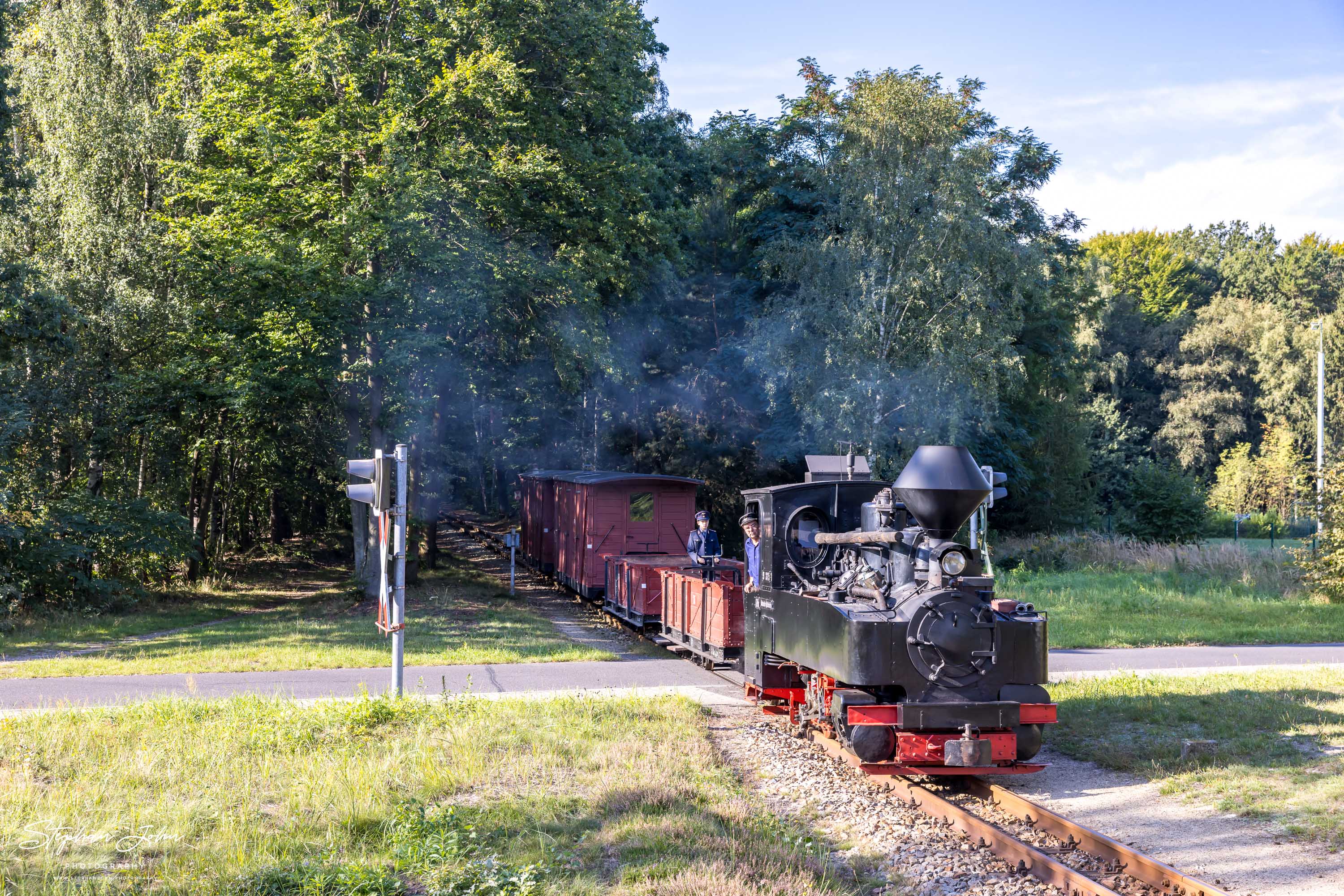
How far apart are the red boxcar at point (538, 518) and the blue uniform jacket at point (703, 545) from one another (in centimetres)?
958

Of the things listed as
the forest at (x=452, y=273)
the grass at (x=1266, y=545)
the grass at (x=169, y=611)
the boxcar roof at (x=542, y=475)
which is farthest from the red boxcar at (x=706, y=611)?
Result: the grass at (x=1266, y=545)

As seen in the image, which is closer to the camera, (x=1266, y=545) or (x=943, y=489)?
(x=943, y=489)

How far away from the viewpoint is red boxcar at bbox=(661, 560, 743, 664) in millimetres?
12516

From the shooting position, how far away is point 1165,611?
64.4 feet

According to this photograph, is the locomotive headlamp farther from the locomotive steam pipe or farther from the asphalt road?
the asphalt road

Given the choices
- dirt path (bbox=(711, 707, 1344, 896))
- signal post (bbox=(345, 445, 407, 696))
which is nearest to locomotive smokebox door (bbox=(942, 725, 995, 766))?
dirt path (bbox=(711, 707, 1344, 896))

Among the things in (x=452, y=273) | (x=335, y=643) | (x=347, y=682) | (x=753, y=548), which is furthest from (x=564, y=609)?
(x=753, y=548)

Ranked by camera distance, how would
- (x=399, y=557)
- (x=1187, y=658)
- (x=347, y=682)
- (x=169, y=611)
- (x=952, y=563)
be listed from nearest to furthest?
(x=952, y=563) → (x=399, y=557) → (x=347, y=682) → (x=1187, y=658) → (x=169, y=611)

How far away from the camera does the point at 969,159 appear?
26.3 meters

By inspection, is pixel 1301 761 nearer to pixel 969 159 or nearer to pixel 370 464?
pixel 370 464

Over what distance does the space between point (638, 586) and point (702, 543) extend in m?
2.33

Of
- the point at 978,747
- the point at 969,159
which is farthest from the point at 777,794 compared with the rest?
the point at 969,159

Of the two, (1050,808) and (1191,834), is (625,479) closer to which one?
(1050,808)

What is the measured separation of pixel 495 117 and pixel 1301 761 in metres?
18.7
